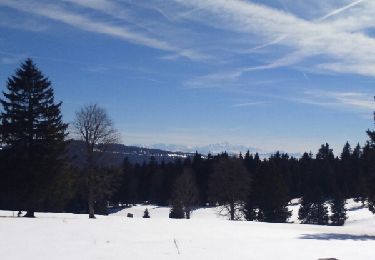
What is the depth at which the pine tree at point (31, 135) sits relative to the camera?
3556 cm

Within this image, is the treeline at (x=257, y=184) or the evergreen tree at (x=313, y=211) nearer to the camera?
the treeline at (x=257, y=184)

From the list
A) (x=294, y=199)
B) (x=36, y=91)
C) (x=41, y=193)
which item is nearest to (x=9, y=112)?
(x=36, y=91)

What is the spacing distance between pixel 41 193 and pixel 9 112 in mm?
6468

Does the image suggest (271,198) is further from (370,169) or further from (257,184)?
(370,169)

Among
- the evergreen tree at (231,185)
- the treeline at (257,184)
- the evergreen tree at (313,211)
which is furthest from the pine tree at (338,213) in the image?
the evergreen tree at (231,185)

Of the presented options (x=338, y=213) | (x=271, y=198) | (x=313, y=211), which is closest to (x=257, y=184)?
(x=271, y=198)

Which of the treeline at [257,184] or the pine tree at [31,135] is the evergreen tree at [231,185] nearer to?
the treeline at [257,184]

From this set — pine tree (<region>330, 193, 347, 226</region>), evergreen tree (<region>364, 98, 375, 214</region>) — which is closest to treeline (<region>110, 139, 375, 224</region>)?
pine tree (<region>330, 193, 347, 226</region>)

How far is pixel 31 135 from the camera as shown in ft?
119

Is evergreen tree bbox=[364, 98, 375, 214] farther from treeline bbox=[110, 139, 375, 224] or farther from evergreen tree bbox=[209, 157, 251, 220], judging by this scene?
evergreen tree bbox=[209, 157, 251, 220]

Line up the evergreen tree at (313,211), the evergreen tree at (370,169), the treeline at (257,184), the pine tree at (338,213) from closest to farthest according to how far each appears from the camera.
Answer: the evergreen tree at (370,169) → the treeline at (257,184) → the pine tree at (338,213) → the evergreen tree at (313,211)

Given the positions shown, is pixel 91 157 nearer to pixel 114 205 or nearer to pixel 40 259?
pixel 40 259

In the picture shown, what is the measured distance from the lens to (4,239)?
749 inches

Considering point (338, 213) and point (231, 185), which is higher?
point (231, 185)
